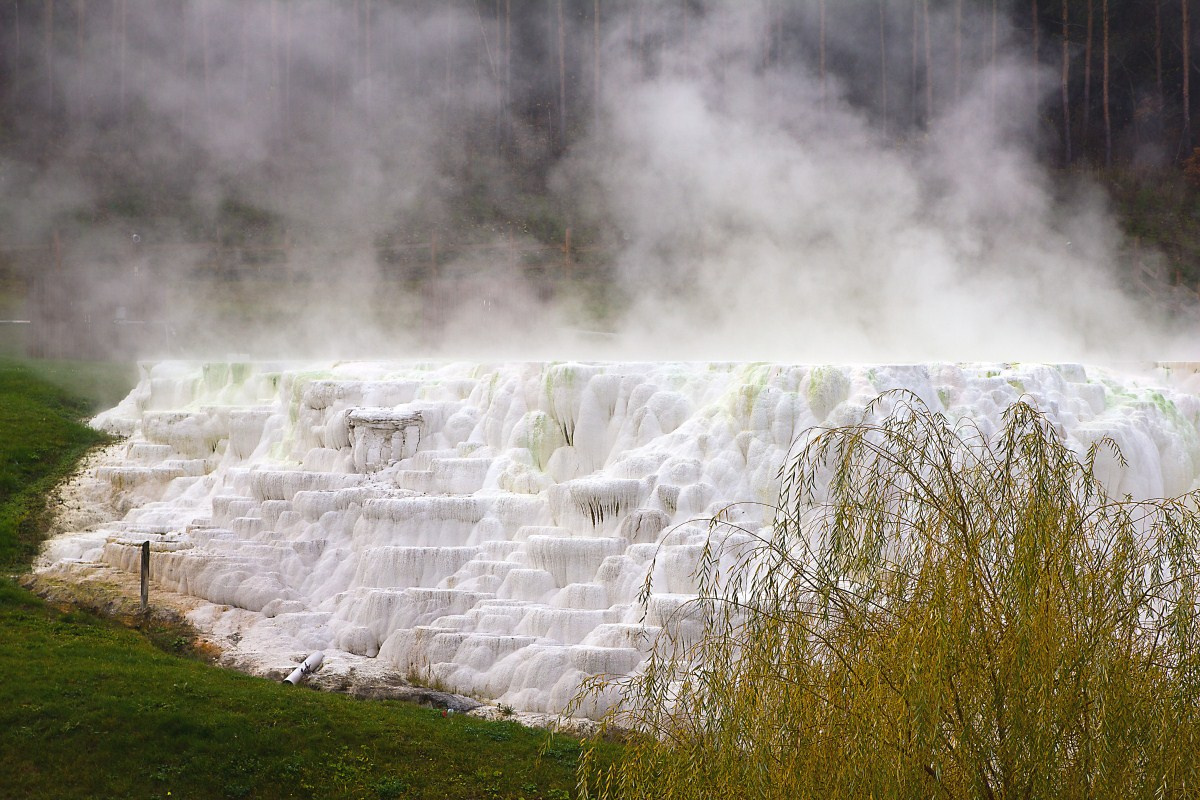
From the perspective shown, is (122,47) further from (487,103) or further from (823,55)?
(823,55)

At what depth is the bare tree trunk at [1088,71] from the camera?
27203 millimetres

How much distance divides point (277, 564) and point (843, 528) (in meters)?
9.98

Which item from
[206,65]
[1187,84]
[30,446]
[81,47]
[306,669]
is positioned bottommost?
[306,669]

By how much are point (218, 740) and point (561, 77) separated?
25.9m

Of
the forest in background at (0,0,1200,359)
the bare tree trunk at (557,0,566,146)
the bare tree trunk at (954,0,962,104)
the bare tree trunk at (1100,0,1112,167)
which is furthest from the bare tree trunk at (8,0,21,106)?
the bare tree trunk at (1100,0,1112,167)

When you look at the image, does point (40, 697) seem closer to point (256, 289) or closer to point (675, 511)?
point (675, 511)

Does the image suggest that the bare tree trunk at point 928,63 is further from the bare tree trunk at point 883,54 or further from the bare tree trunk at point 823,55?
the bare tree trunk at point 823,55

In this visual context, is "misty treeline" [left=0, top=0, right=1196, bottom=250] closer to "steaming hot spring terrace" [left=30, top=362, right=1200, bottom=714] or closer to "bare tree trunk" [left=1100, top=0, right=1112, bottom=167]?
"bare tree trunk" [left=1100, top=0, right=1112, bottom=167]

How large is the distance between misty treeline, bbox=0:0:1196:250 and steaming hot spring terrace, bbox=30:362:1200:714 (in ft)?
49.4

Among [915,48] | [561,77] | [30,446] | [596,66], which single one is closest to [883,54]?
[915,48]

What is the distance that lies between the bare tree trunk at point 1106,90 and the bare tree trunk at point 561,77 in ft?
48.1

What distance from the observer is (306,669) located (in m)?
10.9

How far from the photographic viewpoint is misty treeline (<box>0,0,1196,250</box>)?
27625 millimetres

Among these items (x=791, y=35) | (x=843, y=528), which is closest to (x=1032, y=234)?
(x=791, y=35)
